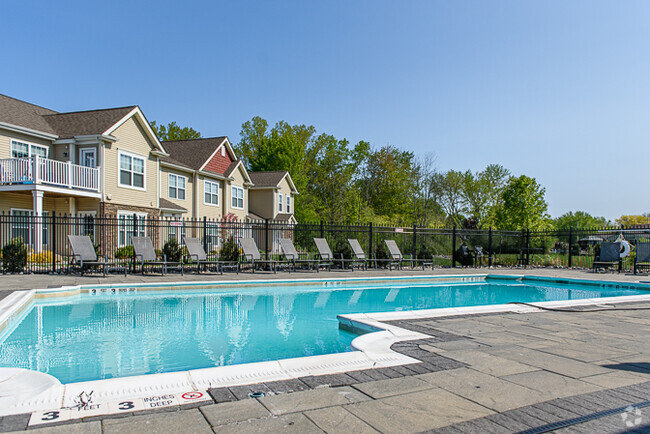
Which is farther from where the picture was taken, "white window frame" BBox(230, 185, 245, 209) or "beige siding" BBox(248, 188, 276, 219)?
"beige siding" BBox(248, 188, 276, 219)

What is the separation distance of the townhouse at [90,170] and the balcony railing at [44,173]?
0.10 feet

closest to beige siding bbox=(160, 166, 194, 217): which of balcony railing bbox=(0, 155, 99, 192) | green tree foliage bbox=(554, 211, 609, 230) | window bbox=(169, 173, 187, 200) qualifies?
window bbox=(169, 173, 187, 200)

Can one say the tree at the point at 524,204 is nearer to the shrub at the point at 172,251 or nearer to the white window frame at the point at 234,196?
the white window frame at the point at 234,196

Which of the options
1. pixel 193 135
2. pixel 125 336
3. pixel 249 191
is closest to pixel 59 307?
pixel 125 336

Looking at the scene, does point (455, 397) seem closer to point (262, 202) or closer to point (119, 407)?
point (119, 407)

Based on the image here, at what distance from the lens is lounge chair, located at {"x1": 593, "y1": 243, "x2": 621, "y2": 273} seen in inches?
699

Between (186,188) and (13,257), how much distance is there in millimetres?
12327

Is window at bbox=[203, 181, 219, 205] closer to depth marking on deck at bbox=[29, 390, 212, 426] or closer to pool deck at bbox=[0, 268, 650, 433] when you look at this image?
pool deck at bbox=[0, 268, 650, 433]

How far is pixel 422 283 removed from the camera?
47.9 feet

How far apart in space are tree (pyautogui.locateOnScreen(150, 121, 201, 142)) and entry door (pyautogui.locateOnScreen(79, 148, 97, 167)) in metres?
26.3

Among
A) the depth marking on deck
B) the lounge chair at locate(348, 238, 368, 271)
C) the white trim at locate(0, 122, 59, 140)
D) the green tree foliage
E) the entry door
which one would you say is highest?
the white trim at locate(0, 122, 59, 140)

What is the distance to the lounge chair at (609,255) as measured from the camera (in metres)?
17.8

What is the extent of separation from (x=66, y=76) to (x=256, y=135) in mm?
27391

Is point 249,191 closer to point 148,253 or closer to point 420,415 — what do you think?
point 148,253
